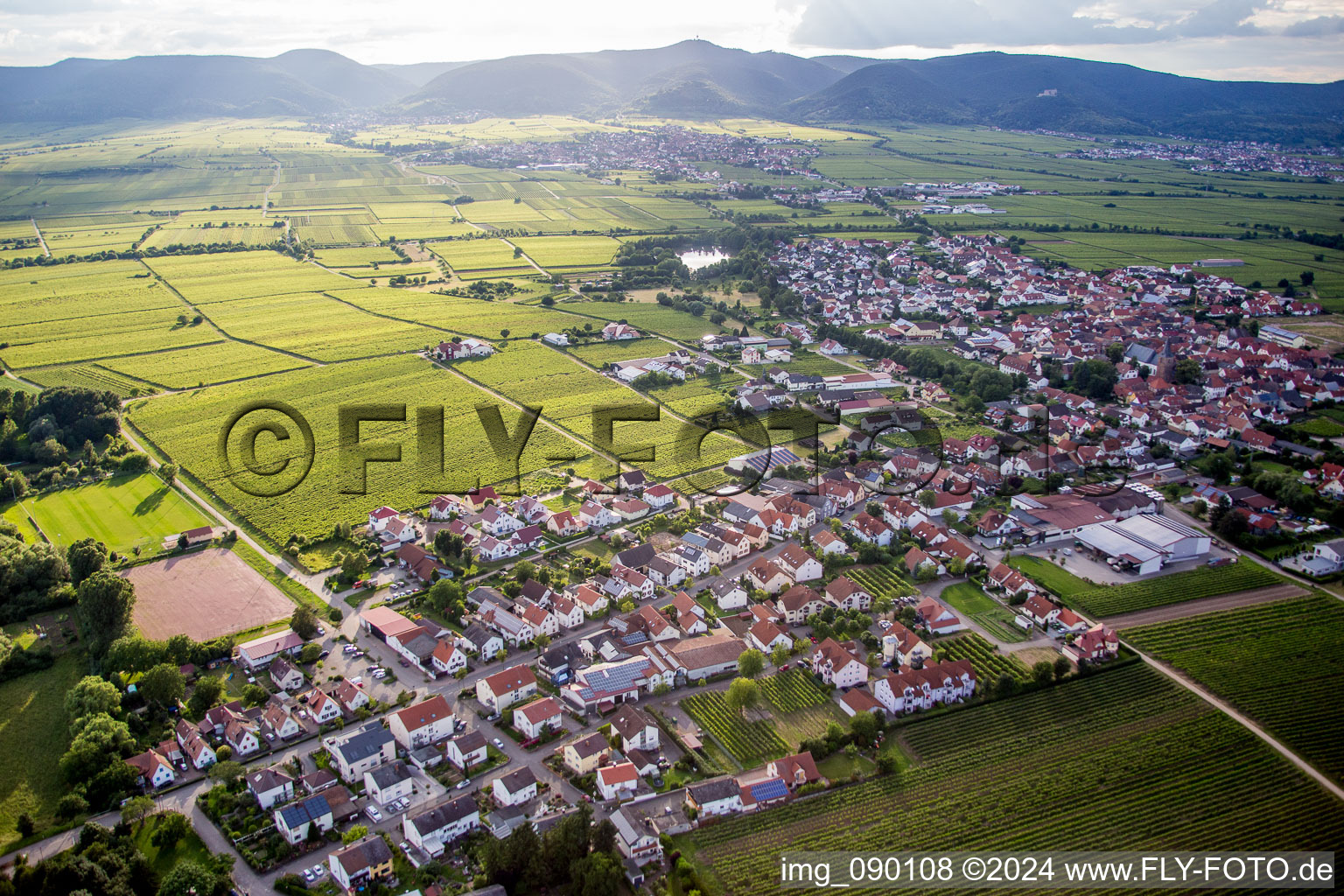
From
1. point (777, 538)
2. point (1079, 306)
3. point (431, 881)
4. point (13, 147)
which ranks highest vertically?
point (13, 147)

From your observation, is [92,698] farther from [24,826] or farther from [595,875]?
[595,875]

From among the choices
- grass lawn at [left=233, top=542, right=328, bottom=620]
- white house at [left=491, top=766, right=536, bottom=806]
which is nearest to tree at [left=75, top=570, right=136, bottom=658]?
grass lawn at [left=233, top=542, right=328, bottom=620]

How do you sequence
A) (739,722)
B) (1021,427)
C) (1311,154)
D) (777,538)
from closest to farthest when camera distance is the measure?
(739,722)
(777,538)
(1021,427)
(1311,154)

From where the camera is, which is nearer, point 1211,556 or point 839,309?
point 1211,556

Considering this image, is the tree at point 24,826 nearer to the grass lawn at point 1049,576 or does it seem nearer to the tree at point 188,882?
the tree at point 188,882

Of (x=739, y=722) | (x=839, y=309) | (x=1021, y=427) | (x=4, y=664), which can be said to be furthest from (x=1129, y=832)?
(x=839, y=309)

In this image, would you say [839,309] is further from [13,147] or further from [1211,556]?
[13,147]
